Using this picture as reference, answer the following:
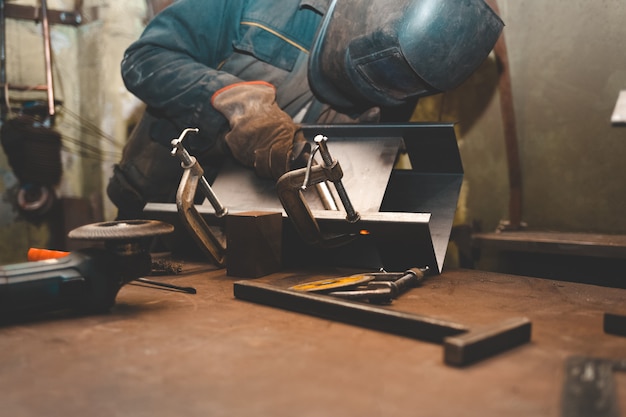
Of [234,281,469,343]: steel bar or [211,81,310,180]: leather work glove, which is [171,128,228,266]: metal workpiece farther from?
[234,281,469,343]: steel bar

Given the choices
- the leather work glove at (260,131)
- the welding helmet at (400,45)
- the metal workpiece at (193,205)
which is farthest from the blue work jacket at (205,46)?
the metal workpiece at (193,205)

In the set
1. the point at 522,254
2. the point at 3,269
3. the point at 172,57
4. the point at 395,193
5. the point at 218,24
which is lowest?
the point at 522,254

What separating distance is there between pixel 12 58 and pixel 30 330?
353 cm

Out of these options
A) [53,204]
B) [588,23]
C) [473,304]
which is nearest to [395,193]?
[473,304]

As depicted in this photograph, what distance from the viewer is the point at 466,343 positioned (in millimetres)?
971

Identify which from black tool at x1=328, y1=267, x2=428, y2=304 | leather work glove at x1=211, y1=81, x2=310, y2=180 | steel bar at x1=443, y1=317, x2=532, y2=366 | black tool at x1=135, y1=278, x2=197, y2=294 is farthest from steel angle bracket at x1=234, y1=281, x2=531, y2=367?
leather work glove at x1=211, y1=81, x2=310, y2=180

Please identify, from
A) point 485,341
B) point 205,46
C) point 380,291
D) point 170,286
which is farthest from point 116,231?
point 205,46

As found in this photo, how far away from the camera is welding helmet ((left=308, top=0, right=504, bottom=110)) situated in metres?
1.86

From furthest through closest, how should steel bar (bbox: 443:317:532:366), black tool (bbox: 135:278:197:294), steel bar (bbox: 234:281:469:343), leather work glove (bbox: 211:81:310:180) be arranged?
1. leather work glove (bbox: 211:81:310:180)
2. black tool (bbox: 135:278:197:294)
3. steel bar (bbox: 234:281:469:343)
4. steel bar (bbox: 443:317:532:366)

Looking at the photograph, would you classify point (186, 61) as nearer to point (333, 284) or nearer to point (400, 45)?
point (400, 45)

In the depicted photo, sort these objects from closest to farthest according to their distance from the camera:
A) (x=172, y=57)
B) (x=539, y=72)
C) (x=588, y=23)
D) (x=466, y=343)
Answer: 1. (x=466, y=343)
2. (x=172, y=57)
3. (x=588, y=23)
4. (x=539, y=72)

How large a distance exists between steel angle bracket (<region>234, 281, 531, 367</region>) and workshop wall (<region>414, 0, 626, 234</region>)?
6.44 feet

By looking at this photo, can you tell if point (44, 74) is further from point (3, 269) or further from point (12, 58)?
point (3, 269)

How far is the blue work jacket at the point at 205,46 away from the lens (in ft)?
7.73
